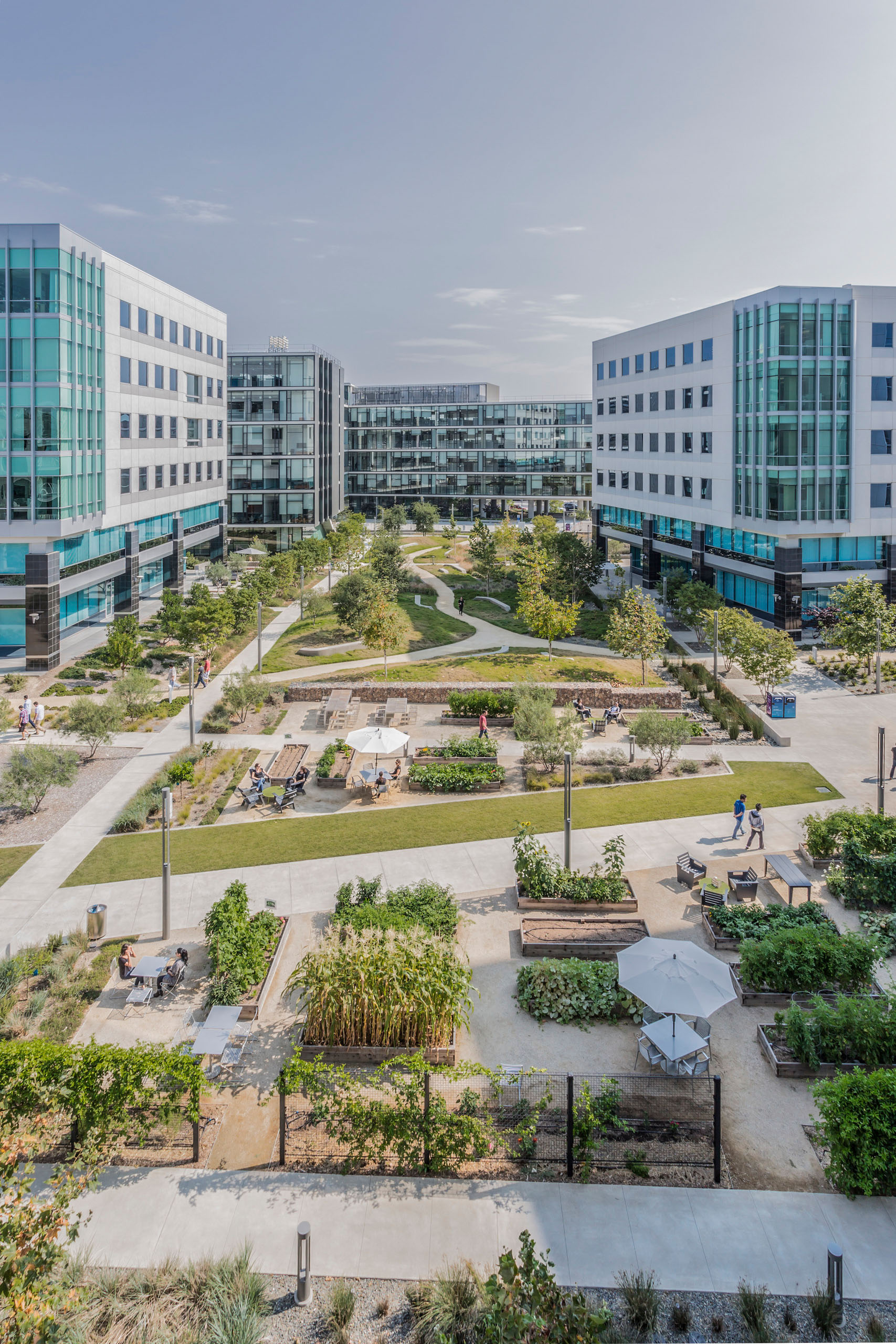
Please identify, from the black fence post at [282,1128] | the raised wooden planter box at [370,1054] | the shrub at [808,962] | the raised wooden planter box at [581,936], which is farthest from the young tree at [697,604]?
the black fence post at [282,1128]

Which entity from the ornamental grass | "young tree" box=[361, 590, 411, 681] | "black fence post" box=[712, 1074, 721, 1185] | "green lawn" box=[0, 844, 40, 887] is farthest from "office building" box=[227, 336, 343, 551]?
"black fence post" box=[712, 1074, 721, 1185]

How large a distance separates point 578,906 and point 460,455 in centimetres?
9784

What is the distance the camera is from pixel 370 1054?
50.2 feet

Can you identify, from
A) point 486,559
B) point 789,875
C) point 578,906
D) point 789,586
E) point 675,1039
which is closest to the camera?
point 675,1039

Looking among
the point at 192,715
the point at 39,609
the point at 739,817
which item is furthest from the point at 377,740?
the point at 39,609

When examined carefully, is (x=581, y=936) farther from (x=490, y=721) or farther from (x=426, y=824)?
(x=490, y=721)

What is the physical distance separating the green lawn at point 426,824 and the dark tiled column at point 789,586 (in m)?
21.4

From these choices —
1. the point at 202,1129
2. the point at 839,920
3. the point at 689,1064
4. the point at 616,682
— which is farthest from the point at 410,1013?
the point at 616,682

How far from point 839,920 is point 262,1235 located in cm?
1370

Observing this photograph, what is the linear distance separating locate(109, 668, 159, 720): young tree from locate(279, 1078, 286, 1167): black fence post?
22.5 m

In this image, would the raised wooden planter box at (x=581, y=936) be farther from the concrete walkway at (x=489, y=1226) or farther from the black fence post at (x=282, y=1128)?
the black fence post at (x=282, y=1128)

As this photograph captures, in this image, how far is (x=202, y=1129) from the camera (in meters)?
13.9

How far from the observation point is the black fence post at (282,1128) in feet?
42.2

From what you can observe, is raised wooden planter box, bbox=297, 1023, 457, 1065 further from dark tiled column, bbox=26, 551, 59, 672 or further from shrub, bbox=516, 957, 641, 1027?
dark tiled column, bbox=26, 551, 59, 672
